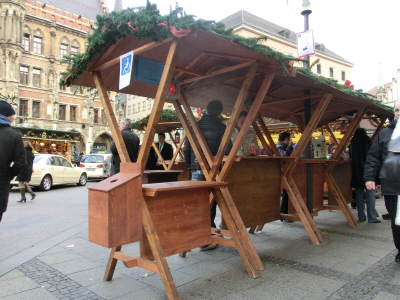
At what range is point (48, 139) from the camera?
88.4 feet

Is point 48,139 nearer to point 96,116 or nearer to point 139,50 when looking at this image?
point 96,116

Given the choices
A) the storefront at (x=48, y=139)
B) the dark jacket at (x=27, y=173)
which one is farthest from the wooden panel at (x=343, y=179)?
the storefront at (x=48, y=139)

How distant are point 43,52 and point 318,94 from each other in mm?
46155

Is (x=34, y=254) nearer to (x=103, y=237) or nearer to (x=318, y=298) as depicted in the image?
(x=103, y=237)

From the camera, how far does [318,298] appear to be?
3246 mm

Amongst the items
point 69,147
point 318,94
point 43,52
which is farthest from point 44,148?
point 318,94

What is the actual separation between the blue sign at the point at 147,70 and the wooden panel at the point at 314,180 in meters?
3.07

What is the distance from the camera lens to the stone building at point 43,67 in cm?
4041

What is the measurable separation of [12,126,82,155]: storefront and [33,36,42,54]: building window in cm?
2109

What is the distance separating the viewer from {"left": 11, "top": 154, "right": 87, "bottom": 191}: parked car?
1438 centimetres

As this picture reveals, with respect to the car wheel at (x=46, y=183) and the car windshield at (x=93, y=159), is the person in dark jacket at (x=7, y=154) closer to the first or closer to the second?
the car wheel at (x=46, y=183)

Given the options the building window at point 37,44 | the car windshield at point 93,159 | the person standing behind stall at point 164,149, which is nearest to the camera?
the person standing behind stall at point 164,149

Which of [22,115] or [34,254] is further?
[22,115]

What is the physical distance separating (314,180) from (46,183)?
485 inches
